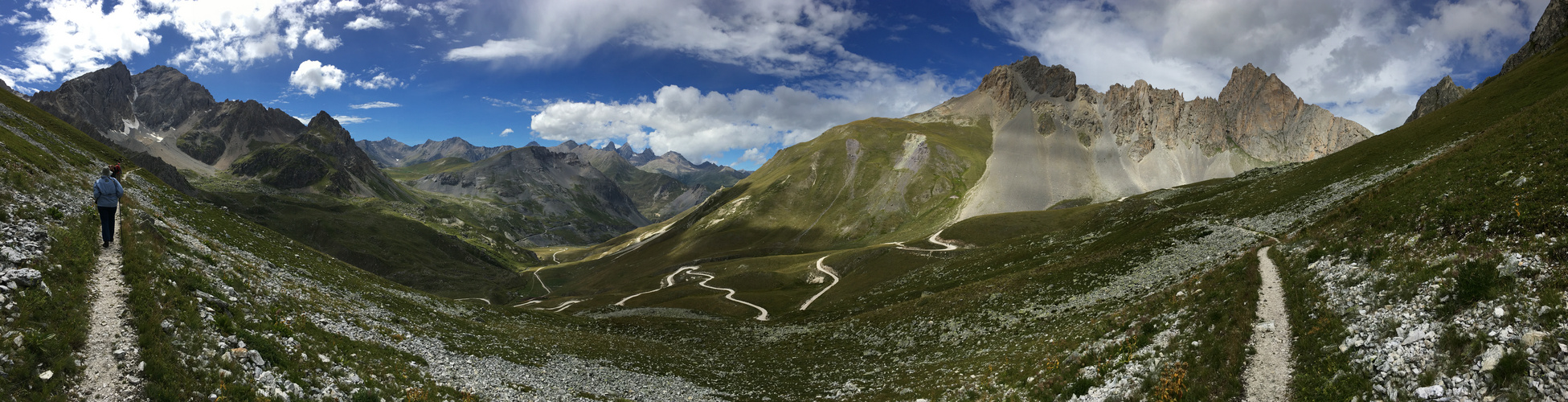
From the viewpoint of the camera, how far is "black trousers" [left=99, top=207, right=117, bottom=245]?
21.8 metres

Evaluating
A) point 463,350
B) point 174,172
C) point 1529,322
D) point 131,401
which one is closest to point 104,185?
point 131,401

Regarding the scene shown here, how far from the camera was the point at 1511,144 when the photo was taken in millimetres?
28281

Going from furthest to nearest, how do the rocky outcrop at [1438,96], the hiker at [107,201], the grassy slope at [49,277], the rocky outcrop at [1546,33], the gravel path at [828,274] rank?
the rocky outcrop at [1438,96]
the rocky outcrop at [1546,33]
the gravel path at [828,274]
the hiker at [107,201]
the grassy slope at [49,277]

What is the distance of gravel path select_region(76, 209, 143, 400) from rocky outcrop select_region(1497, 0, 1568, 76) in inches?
7836

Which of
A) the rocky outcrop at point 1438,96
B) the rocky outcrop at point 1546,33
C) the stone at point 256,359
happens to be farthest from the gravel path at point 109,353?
the rocky outcrop at point 1438,96

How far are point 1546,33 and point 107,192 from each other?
22541cm

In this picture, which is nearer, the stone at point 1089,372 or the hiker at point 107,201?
the stone at point 1089,372

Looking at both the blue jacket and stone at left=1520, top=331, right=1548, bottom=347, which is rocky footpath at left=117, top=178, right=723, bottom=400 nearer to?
the blue jacket

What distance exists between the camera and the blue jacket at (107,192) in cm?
2145

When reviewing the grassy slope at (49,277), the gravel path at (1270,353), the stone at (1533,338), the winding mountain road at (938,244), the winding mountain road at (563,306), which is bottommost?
the winding mountain road at (563,306)

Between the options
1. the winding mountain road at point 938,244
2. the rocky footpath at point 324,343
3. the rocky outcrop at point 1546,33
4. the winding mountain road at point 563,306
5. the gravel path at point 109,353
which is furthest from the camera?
the rocky outcrop at point 1546,33

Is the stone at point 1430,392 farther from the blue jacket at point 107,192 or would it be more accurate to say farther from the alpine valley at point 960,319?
the blue jacket at point 107,192

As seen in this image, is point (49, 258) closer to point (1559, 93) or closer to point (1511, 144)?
point (1511, 144)

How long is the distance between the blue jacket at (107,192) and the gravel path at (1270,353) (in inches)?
1590
